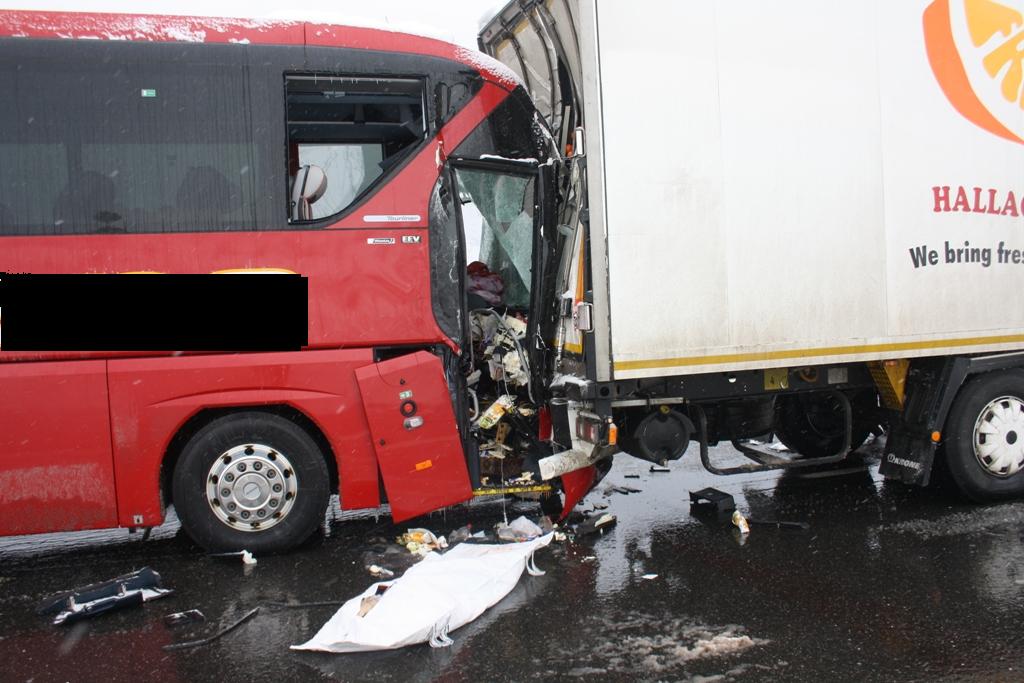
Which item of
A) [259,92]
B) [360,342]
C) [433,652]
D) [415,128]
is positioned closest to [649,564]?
[433,652]

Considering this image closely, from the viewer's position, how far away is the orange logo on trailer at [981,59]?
19.2ft

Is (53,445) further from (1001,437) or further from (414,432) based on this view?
(1001,437)

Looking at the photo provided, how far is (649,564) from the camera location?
4949mm

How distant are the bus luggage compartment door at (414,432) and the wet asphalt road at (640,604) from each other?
53cm

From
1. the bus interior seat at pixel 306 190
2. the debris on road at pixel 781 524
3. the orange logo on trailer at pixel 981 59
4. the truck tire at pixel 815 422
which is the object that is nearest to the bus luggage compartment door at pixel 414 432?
the bus interior seat at pixel 306 190

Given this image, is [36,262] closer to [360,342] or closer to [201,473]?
[201,473]

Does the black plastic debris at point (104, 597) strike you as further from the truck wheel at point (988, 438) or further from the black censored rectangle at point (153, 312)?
the truck wheel at point (988, 438)

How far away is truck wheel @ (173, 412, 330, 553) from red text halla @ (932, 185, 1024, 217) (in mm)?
4480

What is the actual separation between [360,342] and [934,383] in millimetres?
4020

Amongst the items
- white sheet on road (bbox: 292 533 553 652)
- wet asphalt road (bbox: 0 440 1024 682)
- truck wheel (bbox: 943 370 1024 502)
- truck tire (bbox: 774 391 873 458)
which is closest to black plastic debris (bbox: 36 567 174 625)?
wet asphalt road (bbox: 0 440 1024 682)

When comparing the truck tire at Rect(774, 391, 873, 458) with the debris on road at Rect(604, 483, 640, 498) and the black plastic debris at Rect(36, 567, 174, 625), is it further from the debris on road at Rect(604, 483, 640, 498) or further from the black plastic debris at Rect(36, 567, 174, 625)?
the black plastic debris at Rect(36, 567, 174, 625)

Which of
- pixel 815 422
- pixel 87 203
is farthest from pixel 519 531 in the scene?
pixel 87 203

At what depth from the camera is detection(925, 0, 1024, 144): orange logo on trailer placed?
19.2 feet

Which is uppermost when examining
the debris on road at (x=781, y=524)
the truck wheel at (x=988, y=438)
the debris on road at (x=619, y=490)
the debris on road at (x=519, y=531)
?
the truck wheel at (x=988, y=438)
